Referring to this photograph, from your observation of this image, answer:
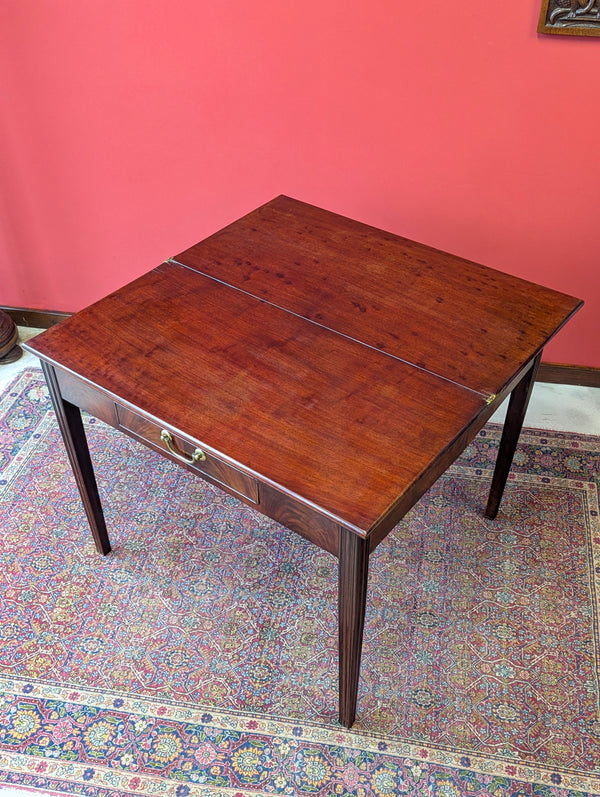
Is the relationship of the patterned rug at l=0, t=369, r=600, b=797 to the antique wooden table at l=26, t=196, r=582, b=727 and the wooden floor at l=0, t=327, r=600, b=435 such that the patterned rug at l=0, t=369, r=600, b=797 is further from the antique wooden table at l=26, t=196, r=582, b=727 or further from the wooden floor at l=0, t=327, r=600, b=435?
the antique wooden table at l=26, t=196, r=582, b=727

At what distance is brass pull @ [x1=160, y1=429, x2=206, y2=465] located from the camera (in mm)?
1911

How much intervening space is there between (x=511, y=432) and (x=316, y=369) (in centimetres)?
78

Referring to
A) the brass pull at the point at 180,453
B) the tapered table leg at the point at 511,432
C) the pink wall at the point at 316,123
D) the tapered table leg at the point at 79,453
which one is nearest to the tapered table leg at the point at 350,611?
the brass pull at the point at 180,453

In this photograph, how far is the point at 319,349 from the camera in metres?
2.09

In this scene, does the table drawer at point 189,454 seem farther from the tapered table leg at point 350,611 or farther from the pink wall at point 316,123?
the pink wall at point 316,123

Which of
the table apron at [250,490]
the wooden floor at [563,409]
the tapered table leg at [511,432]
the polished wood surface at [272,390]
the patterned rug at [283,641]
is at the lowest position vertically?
the patterned rug at [283,641]

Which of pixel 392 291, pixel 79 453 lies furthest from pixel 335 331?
pixel 79 453

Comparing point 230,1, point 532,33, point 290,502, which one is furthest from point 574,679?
point 230,1

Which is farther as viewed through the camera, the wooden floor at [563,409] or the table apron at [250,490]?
the wooden floor at [563,409]

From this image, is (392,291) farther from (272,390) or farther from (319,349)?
(272,390)

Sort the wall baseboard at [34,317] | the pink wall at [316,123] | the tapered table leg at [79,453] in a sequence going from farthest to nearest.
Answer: the wall baseboard at [34,317] → the pink wall at [316,123] → the tapered table leg at [79,453]

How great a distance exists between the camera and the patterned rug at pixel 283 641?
212 cm

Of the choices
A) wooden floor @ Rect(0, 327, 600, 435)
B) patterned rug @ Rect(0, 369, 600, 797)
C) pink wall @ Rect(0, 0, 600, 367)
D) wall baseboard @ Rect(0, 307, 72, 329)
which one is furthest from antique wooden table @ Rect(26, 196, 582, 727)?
wall baseboard @ Rect(0, 307, 72, 329)

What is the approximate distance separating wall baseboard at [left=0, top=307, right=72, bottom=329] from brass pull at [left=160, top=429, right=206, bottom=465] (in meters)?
1.75
